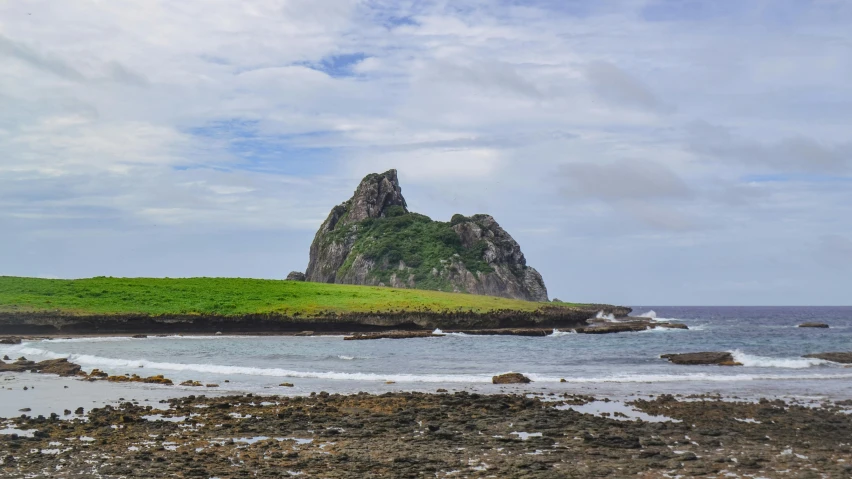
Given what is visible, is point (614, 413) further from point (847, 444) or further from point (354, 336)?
point (354, 336)

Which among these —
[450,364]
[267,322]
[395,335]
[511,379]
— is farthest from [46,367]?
[267,322]

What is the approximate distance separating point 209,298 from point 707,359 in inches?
2627

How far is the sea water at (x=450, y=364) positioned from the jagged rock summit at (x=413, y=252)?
3351 inches

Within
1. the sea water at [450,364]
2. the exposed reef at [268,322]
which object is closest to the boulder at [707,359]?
the sea water at [450,364]

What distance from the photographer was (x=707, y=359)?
149 feet

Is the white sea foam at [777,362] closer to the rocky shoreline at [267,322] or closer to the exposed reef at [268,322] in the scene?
the exposed reef at [268,322]

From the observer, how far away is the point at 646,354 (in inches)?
2099

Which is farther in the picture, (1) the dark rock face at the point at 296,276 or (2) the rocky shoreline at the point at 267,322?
(1) the dark rock face at the point at 296,276

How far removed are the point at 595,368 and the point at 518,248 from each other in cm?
13339

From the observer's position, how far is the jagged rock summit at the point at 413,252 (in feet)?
506

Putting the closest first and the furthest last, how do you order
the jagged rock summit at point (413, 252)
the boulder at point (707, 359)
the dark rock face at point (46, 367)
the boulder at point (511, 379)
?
the boulder at point (511, 379), the dark rock face at point (46, 367), the boulder at point (707, 359), the jagged rock summit at point (413, 252)

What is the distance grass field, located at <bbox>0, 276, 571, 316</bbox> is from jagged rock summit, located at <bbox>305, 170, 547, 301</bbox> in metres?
42.4

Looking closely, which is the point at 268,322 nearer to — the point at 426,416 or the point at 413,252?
the point at 426,416

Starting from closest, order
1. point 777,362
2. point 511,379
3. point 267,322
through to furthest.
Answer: point 511,379 → point 777,362 → point 267,322
